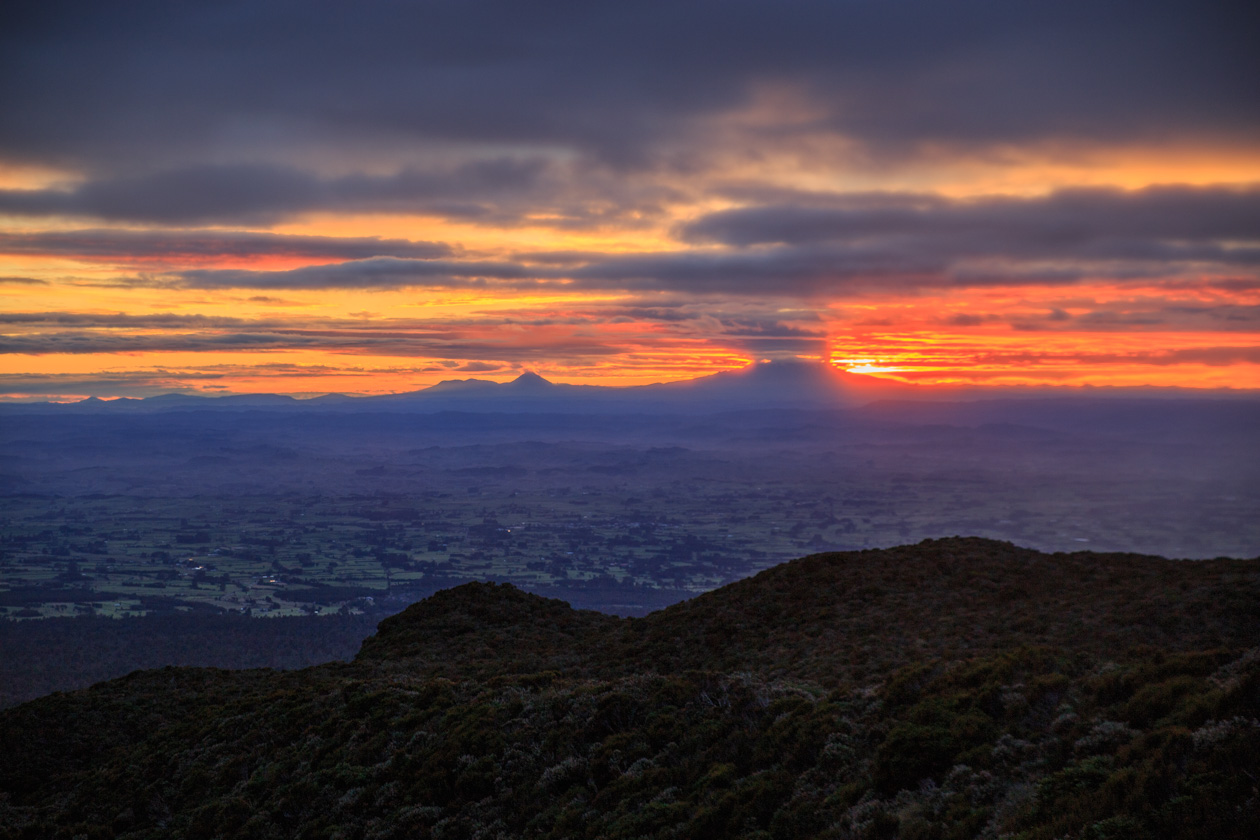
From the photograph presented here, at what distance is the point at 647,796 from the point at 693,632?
1789 cm

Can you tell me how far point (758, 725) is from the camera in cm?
1686

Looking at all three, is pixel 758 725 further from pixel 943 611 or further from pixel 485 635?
pixel 485 635

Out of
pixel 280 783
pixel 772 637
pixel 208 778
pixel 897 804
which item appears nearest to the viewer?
pixel 897 804

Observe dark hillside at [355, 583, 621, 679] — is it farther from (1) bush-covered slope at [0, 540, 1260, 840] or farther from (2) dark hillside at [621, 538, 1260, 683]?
(2) dark hillside at [621, 538, 1260, 683]

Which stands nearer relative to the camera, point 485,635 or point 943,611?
point 943,611

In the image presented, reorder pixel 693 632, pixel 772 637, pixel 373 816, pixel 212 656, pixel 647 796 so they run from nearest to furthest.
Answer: pixel 647 796, pixel 373 816, pixel 772 637, pixel 693 632, pixel 212 656

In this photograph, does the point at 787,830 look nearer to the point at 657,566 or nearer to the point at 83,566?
the point at 657,566

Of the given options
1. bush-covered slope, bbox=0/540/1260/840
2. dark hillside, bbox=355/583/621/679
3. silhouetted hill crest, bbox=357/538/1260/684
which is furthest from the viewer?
dark hillside, bbox=355/583/621/679

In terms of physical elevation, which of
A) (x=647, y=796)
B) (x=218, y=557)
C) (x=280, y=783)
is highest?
(x=647, y=796)

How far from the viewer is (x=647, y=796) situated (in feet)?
49.6

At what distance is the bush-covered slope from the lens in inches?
464

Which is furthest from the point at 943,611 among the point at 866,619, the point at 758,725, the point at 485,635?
the point at 485,635

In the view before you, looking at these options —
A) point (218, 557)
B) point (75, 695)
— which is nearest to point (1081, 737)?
point (75, 695)

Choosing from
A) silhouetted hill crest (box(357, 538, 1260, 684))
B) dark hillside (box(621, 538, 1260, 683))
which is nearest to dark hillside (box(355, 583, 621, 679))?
silhouetted hill crest (box(357, 538, 1260, 684))
